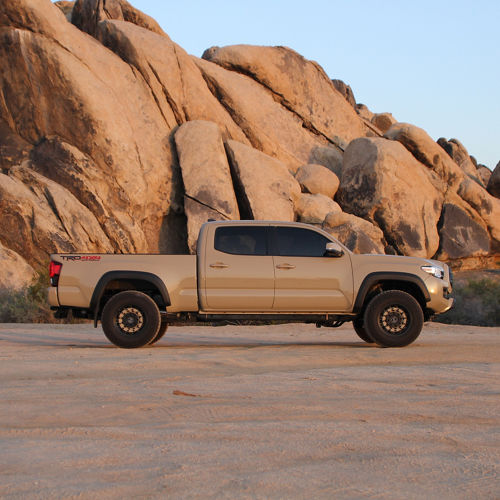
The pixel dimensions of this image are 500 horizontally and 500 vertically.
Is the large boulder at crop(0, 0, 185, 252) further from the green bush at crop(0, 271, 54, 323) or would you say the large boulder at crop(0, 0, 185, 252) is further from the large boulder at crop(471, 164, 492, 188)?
the large boulder at crop(471, 164, 492, 188)

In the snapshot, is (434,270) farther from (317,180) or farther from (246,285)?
(317,180)

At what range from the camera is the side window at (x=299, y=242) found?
41.6 ft

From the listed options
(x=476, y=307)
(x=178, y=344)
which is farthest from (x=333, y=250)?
(x=476, y=307)

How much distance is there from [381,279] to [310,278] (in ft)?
3.81

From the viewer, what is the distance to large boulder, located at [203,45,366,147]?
4012cm

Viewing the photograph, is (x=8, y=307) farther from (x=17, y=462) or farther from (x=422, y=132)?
Result: (x=422, y=132)

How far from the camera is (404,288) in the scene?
12969mm

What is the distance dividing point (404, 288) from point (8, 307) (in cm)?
1175

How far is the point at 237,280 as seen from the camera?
12469 millimetres

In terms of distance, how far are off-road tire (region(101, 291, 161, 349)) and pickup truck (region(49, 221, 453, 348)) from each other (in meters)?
0.02

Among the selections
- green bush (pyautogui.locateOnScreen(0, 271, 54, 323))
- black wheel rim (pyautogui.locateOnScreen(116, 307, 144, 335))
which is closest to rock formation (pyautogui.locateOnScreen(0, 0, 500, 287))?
green bush (pyautogui.locateOnScreen(0, 271, 54, 323))

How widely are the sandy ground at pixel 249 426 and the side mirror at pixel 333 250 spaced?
1978 mm

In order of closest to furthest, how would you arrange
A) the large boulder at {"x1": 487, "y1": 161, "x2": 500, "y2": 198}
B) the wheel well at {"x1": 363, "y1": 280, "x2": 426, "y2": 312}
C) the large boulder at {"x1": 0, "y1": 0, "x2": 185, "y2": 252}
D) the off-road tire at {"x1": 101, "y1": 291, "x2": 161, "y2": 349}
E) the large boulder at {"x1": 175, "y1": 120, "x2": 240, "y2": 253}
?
1. the off-road tire at {"x1": 101, "y1": 291, "x2": 161, "y2": 349}
2. the wheel well at {"x1": 363, "y1": 280, "x2": 426, "y2": 312}
3. the large boulder at {"x1": 0, "y1": 0, "x2": 185, "y2": 252}
4. the large boulder at {"x1": 175, "y1": 120, "x2": 240, "y2": 253}
5. the large boulder at {"x1": 487, "y1": 161, "x2": 500, "y2": 198}

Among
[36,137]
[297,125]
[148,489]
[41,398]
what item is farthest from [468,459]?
[297,125]
